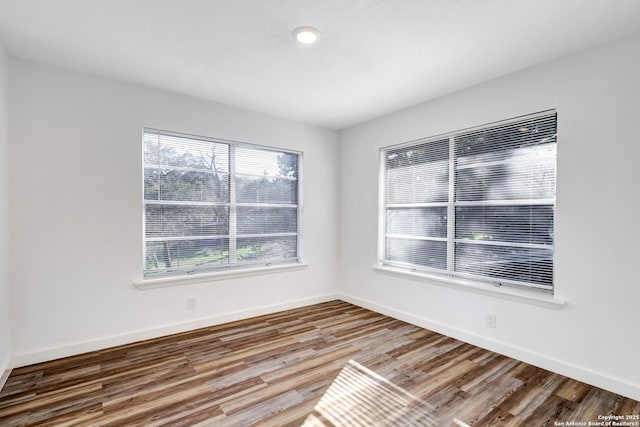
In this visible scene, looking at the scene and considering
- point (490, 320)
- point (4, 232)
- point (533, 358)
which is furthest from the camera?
point (490, 320)

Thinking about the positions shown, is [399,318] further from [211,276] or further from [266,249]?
[211,276]

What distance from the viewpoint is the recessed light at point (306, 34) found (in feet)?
7.25

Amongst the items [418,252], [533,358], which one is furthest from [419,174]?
[533,358]

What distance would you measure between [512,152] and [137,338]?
4.07 metres

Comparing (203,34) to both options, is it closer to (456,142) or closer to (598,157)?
(456,142)

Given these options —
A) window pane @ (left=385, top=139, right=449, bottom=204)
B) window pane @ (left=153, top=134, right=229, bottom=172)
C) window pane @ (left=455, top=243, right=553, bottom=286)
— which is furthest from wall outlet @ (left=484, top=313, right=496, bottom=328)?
window pane @ (left=153, top=134, right=229, bottom=172)

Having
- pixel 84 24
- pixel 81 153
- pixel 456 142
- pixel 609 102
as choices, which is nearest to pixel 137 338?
pixel 81 153

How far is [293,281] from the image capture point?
433 cm

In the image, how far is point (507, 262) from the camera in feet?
9.73

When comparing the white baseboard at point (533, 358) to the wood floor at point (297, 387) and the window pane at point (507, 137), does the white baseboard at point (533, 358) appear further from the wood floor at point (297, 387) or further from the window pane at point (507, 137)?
the window pane at point (507, 137)

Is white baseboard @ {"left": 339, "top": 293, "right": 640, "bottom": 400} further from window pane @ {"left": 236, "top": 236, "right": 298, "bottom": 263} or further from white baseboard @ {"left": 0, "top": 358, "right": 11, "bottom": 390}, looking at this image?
white baseboard @ {"left": 0, "top": 358, "right": 11, "bottom": 390}

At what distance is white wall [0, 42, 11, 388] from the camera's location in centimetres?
240

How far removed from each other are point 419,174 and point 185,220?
109 inches

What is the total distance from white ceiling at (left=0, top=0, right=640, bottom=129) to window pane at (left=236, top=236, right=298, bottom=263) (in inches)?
72.1
